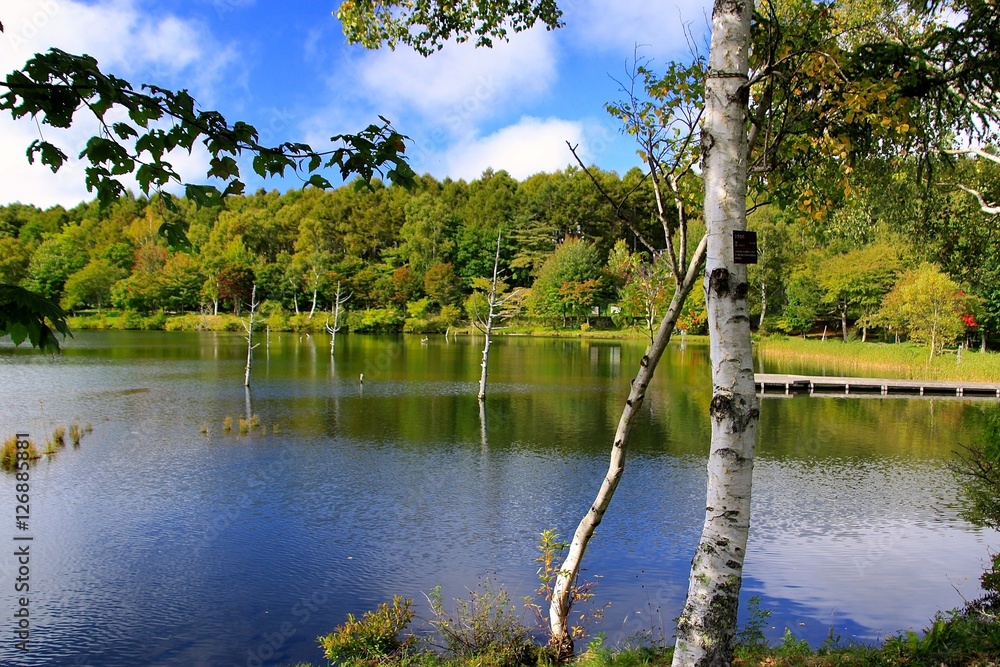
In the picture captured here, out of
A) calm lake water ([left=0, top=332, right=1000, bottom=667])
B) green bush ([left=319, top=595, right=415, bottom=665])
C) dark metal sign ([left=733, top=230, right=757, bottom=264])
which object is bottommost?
calm lake water ([left=0, top=332, right=1000, bottom=667])

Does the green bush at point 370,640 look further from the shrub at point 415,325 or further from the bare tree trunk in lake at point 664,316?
the shrub at point 415,325

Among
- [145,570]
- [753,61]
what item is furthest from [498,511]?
[753,61]

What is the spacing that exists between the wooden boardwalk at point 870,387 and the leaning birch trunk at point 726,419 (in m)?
28.2

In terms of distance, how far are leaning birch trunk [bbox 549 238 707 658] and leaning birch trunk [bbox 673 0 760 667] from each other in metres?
2.07

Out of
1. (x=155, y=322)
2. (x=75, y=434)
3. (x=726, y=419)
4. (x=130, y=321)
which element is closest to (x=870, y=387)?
(x=75, y=434)

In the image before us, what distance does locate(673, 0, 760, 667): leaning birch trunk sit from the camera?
375 cm

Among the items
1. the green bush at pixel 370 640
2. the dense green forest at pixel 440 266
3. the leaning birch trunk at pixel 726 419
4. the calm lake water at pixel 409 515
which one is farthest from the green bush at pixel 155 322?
the leaning birch trunk at pixel 726 419

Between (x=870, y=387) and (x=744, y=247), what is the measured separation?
105 feet

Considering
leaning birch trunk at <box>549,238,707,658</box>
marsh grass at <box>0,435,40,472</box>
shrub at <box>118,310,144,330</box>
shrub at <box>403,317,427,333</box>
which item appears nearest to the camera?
leaning birch trunk at <box>549,238,707,658</box>

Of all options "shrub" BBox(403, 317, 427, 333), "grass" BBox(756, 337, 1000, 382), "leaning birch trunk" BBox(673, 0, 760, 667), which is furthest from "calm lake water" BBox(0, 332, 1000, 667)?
"shrub" BBox(403, 317, 427, 333)

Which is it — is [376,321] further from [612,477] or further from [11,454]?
[612,477]

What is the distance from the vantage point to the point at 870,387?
3180 centimetres

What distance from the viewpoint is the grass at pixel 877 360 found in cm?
3441
